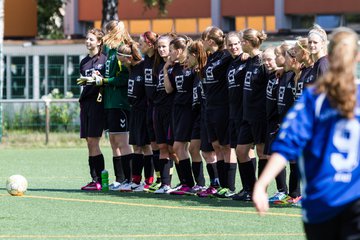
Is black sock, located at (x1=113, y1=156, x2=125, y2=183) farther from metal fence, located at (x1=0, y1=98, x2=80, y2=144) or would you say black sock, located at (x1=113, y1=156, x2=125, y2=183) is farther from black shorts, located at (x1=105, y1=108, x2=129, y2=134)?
metal fence, located at (x1=0, y1=98, x2=80, y2=144)

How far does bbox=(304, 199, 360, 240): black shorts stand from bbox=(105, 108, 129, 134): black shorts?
315 inches

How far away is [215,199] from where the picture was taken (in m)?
11.7

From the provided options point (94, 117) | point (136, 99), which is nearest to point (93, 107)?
point (94, 117)

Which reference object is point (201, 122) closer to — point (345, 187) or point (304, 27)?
point (345, 187)

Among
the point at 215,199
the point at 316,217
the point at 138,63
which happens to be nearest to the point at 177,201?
the point at 215,199

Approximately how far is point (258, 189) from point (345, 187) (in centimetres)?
45

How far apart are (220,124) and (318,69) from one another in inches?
68.6

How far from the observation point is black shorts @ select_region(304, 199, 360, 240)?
4.96 m

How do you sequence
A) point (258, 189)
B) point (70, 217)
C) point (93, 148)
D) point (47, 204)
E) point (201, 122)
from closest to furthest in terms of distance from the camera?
point (258, 189)
point (70, 217)
point (47, 204)
point (201, 122)
point (93, 148)

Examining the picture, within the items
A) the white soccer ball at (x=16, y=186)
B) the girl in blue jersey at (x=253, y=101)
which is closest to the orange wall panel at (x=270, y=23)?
the white soccer ball at (x=16, y=186)

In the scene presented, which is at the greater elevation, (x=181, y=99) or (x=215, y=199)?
(x=181, y=99)

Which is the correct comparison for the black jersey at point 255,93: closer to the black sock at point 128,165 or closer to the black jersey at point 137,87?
the black jersey at point 137,87

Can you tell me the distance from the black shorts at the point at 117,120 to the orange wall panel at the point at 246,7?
2663cm

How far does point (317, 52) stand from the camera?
406 inches
